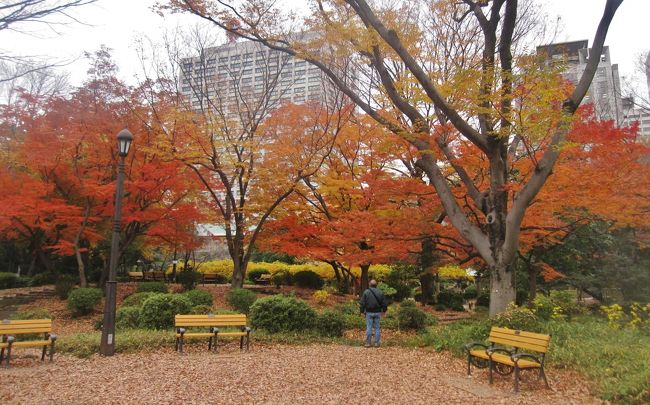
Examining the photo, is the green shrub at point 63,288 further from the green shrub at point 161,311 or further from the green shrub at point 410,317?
the green shrub at point 410,317

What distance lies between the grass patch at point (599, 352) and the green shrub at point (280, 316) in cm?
257

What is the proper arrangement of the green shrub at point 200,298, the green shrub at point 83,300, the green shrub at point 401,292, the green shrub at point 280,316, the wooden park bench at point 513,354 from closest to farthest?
the wooden park bench at point 513,354, the green shrub at point 280,316, the green shrub at point 83,300, the green shrub at point 200,298, the green shrub at point 401,292

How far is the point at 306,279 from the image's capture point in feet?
81.5

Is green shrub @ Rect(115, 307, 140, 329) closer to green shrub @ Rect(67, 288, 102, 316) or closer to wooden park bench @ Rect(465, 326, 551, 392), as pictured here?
green shrub @ Rect(67, 288, 102, 316)

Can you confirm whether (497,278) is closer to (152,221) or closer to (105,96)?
(152,221)

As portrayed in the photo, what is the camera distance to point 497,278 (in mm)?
10484

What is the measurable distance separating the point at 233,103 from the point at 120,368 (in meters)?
12.8

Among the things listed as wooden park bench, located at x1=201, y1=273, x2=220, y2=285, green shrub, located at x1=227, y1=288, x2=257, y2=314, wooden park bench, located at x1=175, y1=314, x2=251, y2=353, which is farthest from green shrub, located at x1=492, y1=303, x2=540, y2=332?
wooden park bench, located at x1=201, y1=273, x2=220, y2=285

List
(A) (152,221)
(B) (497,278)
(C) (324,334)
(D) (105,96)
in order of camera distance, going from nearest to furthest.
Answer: (B) (497,278) → (C) (324,334) → (D) (105,96) → (A) (152,221)

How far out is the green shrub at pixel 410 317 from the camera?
1276cm

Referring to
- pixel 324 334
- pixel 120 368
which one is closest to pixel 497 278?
pixel 324 334

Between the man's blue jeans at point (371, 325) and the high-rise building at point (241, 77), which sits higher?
the high-rise building at point (241, 77)

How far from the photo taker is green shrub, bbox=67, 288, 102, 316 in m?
15.4

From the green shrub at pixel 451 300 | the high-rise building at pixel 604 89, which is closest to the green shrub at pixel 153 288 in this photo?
the green shrub at pixel 451 300
